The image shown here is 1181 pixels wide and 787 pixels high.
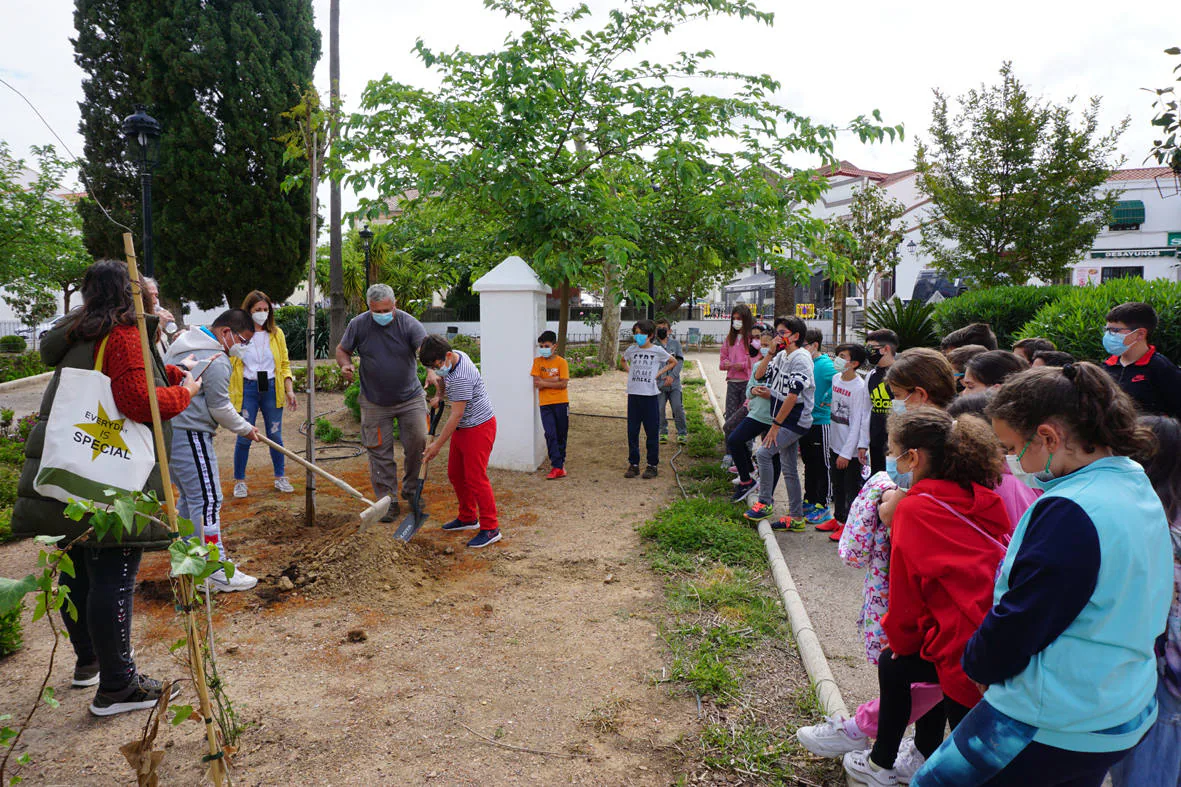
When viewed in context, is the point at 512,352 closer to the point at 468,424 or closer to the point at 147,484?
the point at 468,424

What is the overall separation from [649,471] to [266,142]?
13686mm

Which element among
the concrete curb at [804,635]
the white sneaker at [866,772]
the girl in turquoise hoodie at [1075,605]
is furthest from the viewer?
the concrete curb at [804,635]

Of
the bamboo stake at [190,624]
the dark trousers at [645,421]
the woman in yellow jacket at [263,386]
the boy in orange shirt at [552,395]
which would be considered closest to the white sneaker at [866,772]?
the bamboo stake at [190,624]

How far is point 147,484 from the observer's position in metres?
3.19

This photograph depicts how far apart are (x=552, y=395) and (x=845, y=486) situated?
3.29 meters

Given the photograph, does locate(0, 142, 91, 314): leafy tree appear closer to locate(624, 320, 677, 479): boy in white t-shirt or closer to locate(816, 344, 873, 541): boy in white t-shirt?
locate(624, 320, 677, 479): boy in white t-shirt

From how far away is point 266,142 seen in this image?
16.4 m

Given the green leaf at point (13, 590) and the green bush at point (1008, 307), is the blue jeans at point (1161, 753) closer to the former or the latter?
the green leaf at point (13, 590)

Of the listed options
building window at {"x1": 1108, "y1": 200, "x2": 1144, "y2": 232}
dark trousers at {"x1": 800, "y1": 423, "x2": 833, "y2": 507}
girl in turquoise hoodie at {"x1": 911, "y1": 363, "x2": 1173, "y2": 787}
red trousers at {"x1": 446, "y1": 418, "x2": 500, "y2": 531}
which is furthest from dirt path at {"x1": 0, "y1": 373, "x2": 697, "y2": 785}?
building window at {"x1": 1108, "y1": 200, "x2": 1144, "y2": 232}

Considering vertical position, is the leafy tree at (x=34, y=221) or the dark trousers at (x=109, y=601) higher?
the leafy tree at (x=34, y=221)

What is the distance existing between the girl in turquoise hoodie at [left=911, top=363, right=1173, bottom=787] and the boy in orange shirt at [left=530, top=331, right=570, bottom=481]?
6088 mm

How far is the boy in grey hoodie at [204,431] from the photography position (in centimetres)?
445

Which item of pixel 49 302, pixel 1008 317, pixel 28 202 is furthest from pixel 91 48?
pixel 1008 317

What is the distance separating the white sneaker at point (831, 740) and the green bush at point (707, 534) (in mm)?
2162
